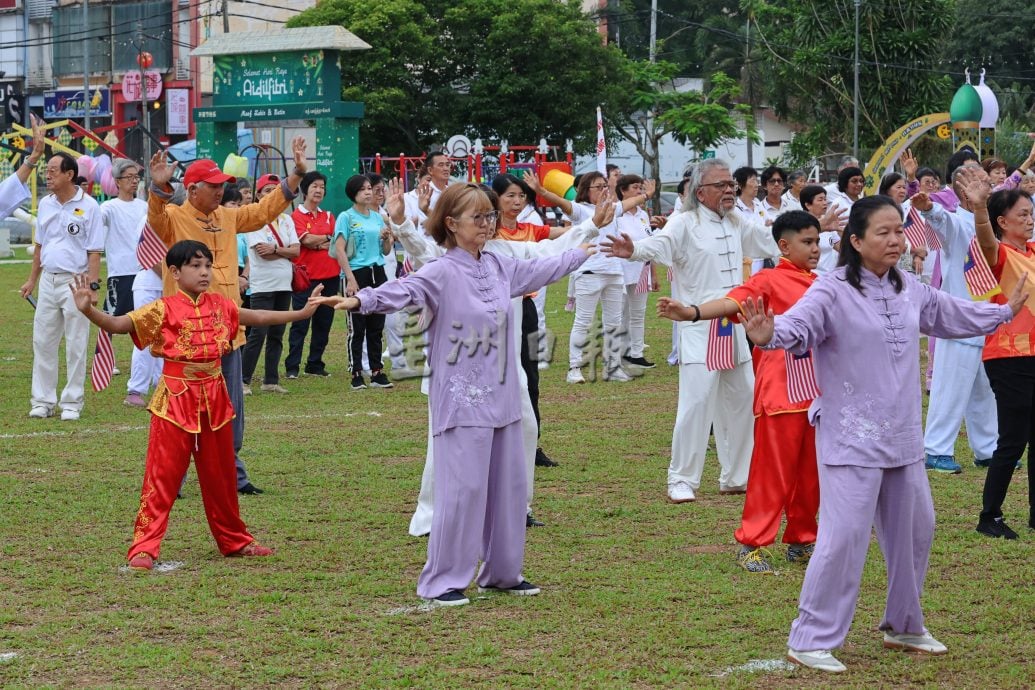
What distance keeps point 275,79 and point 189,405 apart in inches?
902

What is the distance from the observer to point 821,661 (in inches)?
202

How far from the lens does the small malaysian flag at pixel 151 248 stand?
8.34 meters

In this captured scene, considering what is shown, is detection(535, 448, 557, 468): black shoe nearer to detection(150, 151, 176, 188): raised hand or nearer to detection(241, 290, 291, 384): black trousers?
detection(150, 151, 176, 188): raised hand

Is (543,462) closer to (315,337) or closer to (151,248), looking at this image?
(151,248)

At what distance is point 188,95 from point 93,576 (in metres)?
50.7

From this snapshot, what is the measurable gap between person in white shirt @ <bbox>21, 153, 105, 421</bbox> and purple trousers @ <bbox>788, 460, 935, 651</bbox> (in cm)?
753

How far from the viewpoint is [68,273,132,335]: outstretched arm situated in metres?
6.23

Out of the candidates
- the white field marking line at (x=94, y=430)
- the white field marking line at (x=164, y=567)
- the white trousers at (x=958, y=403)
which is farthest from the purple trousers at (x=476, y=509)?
the white field marking line at (x=94, y=430)

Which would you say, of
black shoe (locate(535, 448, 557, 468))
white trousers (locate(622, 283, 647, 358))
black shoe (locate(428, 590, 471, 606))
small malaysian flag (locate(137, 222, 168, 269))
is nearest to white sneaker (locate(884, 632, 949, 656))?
black shoe (locate(428, 590, 471, 606))

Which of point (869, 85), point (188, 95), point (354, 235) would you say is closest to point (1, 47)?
point (188, 95)

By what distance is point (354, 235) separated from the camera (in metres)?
13.2

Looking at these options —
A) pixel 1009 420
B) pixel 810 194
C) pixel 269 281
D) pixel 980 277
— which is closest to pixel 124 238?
pixel 269 281

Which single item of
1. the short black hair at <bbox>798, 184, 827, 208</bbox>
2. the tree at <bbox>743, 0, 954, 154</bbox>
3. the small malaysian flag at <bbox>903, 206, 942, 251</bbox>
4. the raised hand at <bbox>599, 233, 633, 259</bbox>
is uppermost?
the tree at <bbox>743, 0, 954, 154</bbox>

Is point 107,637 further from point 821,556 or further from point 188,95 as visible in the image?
point 188,95
